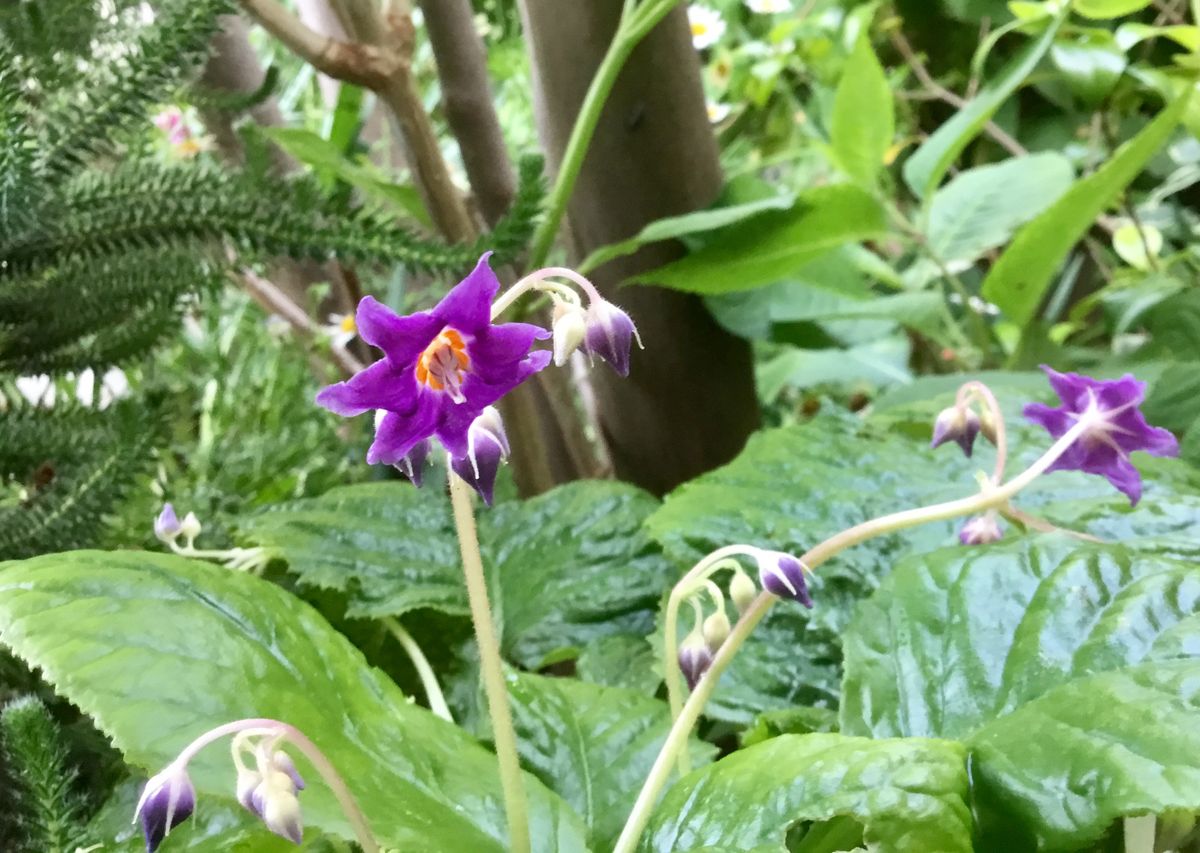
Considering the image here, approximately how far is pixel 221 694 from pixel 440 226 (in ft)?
1.71

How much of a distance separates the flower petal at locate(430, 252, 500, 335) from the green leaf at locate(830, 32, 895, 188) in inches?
27.6

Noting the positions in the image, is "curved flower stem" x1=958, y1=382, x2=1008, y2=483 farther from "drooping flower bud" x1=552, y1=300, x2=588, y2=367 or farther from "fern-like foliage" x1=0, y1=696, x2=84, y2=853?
"fern-like foliage" x1=0, y1=696, x2=84, y2=853

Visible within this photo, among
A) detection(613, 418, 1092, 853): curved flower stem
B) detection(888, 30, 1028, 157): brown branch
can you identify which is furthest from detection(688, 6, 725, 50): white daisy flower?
detection(613, 418, 1092, 853): curved flower stem

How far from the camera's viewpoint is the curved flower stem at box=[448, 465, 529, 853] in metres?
0.33

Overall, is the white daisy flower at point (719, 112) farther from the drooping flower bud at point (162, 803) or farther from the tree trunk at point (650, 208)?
the drooping flower bud at point (162, 803)

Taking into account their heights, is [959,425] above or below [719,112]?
below

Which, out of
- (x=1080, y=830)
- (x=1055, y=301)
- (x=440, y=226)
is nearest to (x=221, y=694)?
(x=1080, y=830)

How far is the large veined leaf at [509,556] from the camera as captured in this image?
0.61 metres

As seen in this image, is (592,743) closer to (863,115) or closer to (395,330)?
(395,330)

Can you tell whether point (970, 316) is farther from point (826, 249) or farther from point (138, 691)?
point (138, 691)

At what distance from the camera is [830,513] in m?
0.63

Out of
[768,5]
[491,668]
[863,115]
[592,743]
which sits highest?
[768,5]

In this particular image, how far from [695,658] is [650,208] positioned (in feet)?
1.97

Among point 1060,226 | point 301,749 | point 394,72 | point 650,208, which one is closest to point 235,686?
point 301,749
